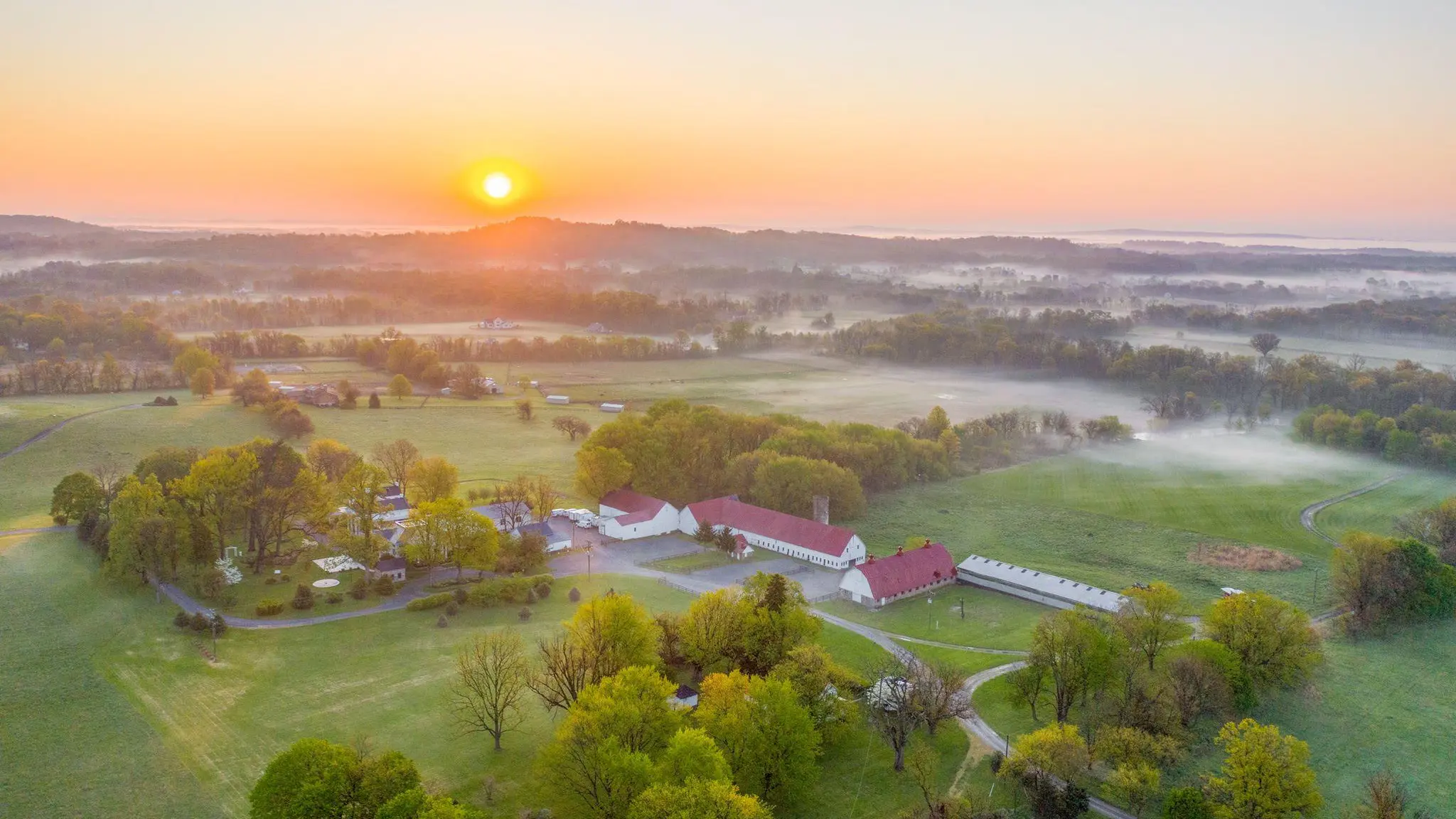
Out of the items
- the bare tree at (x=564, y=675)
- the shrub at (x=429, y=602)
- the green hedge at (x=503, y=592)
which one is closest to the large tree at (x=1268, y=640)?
the bare tree at (x=564, y=675)

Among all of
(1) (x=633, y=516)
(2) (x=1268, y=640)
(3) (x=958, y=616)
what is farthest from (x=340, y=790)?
(2) (x=1268, y=640)

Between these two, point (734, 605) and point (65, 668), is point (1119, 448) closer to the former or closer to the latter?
point (734, 605)

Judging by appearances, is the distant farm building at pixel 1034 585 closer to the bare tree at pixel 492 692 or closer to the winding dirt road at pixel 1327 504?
the winding dirt road at pixel 1327 504

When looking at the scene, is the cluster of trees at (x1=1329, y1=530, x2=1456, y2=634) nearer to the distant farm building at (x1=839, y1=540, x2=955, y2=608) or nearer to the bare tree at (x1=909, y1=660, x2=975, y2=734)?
the distant farm building at (x1=839, y1=540, x2=955, y2=608)

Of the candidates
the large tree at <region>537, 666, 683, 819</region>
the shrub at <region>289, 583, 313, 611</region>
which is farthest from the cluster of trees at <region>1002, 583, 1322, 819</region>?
the shrub at <region>289, 583, 313, 611</region>

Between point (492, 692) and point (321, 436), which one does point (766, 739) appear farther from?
point (321, 436)
